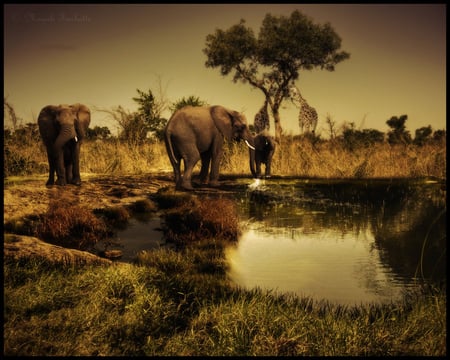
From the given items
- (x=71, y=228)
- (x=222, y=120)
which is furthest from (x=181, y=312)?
(x=222, y=120)

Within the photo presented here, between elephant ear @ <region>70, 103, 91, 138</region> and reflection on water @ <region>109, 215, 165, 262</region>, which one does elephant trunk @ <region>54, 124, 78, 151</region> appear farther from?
reflection on water @ <region>109, 215, 165, 262</region>

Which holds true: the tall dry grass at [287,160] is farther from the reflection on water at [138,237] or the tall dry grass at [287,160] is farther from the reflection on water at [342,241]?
the reflection on water at [138,237]

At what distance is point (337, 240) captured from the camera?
5621mm

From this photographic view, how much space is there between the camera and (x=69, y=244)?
18.2 feet

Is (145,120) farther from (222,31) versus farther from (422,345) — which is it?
(422,345)

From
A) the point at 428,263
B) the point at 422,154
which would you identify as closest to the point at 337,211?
the point at 428,263

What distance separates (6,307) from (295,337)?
2.20 m

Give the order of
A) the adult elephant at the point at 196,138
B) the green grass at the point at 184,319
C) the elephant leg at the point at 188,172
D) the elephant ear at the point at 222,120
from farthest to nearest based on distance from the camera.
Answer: the elephant ear at the point at 222,120
the adult elephant at the point at 196,138
the elephant leg at the point at 188,172
the green grass at the point at 184,319

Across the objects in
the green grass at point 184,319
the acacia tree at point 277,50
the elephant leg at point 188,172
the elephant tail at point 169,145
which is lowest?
the green grass at point 184,319

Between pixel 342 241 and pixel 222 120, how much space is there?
4464 mm

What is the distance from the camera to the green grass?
305cm

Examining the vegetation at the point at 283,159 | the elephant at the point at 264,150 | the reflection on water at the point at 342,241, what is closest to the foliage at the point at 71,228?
the reflection on water at the point at 342,241

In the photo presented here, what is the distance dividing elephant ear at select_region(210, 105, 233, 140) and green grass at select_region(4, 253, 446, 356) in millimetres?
5326

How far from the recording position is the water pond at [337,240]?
14.3ft
